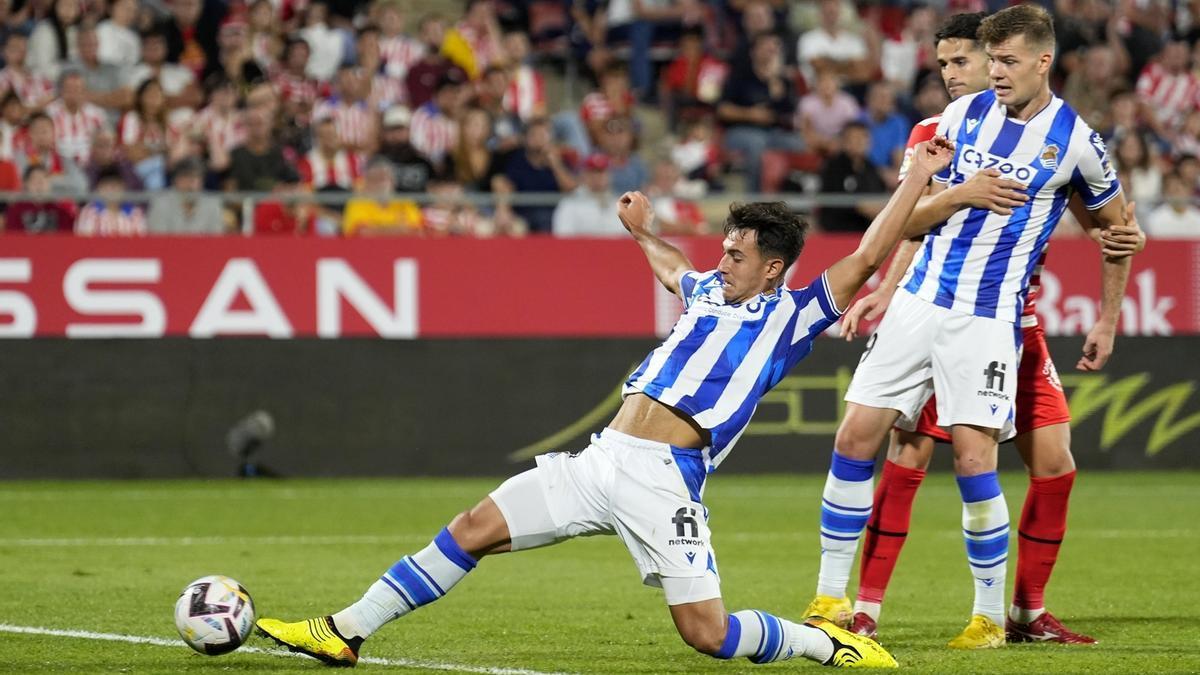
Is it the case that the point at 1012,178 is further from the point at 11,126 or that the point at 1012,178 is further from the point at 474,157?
the point at 11,126

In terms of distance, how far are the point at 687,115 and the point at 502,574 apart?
9634mm

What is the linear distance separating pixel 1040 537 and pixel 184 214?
9195 mm

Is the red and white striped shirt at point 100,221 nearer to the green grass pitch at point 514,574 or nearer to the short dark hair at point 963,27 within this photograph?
the green grass pitch at point 514,574

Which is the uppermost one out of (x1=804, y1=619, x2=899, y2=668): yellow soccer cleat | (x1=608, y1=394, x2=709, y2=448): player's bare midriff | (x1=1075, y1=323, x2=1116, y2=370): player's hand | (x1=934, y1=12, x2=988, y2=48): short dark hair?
(x1=934, y1=12, x2=988, y2=48): short dark hair

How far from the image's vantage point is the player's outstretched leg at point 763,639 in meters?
5.75

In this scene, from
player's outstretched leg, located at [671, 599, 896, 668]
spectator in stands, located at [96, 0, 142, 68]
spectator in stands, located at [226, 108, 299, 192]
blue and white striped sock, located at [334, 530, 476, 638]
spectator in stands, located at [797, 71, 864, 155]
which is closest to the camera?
player's outstretched leg, located at [671, 599, 896, 668]

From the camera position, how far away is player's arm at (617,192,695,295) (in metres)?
6.47

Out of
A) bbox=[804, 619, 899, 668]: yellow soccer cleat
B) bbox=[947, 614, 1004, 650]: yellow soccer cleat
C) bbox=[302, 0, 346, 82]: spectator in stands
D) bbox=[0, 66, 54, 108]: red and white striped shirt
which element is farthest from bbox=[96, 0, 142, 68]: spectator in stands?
bbox=[804, 619, 899, 668]: yellow soccer cleat

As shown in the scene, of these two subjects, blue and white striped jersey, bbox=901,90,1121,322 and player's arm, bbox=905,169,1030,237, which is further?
blue and white striped jersey, bbox=901,90,1121,322

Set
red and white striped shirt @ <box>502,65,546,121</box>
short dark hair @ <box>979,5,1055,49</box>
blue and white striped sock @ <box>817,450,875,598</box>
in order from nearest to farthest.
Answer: short dark hair @ <box>979,5,1055,49</box> < blue and white striped sock @ <box>817,450,875,598</box> < red and white striped shirt @ <box>502,65,546,121</box>

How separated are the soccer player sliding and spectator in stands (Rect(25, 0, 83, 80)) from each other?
38.4 feet

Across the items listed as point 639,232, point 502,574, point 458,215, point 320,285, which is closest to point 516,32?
point 458,215

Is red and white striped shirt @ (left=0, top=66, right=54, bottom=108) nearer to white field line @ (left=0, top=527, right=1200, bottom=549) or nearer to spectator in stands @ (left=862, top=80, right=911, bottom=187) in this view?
white field line @ (left=0, top=527, right=1200, bottom=549)

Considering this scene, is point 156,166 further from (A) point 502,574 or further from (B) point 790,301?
(B) point 790,301
